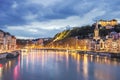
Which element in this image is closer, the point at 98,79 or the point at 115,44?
the point at 98,79

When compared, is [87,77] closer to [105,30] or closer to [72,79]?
[72,79]

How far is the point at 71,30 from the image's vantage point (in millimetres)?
190875

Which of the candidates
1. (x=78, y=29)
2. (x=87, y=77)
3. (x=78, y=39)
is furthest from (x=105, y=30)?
(x=87, y=77)

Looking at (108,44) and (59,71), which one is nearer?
(59,71)

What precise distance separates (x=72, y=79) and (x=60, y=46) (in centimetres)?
14141

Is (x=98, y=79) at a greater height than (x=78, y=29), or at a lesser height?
lesser

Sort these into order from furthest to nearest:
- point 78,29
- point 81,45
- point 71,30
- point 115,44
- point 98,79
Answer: point 71,30
point 78,29
point 81,45
point 115,44
point 98,79

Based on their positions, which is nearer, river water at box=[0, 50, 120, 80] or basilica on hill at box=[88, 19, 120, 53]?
river water at box=[0, 50, 120, 80]

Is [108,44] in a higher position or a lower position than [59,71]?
higher

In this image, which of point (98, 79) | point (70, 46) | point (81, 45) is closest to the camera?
point (98, 79)

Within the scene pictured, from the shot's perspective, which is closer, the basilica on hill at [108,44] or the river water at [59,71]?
the river water at [59,71]

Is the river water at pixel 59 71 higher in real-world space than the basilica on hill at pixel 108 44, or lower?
lower

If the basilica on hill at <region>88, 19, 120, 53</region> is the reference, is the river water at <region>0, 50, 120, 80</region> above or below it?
below

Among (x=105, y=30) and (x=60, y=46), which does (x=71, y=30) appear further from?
(x=105, y=30)
